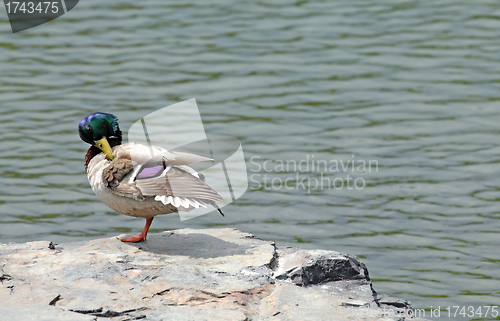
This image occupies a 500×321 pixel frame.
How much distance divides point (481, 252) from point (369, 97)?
406 cm

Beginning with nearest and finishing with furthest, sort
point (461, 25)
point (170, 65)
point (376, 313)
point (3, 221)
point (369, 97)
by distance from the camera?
point (376, 313) → point (3, 221) → point (369, 97) → point (170, 65) → point (461, 25)

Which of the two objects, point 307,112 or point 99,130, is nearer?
point 99,130

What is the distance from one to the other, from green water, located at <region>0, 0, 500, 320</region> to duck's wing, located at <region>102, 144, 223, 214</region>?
6.79ft

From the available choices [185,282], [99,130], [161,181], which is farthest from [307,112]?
[185,282]

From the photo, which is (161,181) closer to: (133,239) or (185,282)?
(133,239)

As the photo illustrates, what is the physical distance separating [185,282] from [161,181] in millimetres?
875

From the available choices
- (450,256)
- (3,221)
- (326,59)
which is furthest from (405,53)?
(3,221)

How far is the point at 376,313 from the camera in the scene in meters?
4.88

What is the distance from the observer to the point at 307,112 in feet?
34.0

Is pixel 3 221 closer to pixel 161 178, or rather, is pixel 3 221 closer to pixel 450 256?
pixel 161 178

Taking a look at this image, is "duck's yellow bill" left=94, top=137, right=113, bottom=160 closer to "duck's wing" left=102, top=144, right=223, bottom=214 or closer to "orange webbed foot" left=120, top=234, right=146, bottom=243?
"duck's wing" left=102, top=144, right=223, bottom=214

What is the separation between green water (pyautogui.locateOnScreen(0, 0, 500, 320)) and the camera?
24.8ft

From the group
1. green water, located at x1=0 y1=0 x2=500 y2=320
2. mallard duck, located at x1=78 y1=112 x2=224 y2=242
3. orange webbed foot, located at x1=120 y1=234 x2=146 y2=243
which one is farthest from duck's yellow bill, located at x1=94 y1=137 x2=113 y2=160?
green water, located at x1=0 y1=0 x2=500 y2=320

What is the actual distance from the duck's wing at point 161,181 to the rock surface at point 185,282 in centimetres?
45
